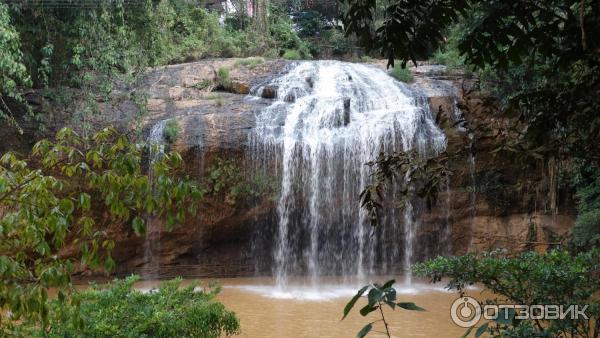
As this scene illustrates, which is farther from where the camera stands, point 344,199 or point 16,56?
point 344,199

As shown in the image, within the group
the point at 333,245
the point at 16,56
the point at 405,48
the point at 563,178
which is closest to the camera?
the point at 405,48

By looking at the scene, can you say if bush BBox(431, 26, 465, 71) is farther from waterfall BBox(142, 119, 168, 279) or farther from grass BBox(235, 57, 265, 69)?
waterfall BBox(142, 119, 168, 279)

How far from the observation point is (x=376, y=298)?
153 cm

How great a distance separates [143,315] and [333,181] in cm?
797

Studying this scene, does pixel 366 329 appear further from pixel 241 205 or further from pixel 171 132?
pixel 241 205

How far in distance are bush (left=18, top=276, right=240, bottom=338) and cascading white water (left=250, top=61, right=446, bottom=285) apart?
6.95 meters

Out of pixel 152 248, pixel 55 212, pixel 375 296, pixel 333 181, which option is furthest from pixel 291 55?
pixel 375 296

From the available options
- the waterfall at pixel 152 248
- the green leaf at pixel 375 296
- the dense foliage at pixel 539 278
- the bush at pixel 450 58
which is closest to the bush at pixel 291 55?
the bush at pixel 450 58

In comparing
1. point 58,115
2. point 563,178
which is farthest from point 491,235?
point 58,115

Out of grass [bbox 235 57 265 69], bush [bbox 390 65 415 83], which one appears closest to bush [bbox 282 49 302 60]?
grass [bbox 235 57 265 69]

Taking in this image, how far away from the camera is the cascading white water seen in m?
11.9

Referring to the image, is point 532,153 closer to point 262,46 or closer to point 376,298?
point 376,298

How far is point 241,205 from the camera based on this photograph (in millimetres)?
11773

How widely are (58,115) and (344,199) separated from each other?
19.6ft
